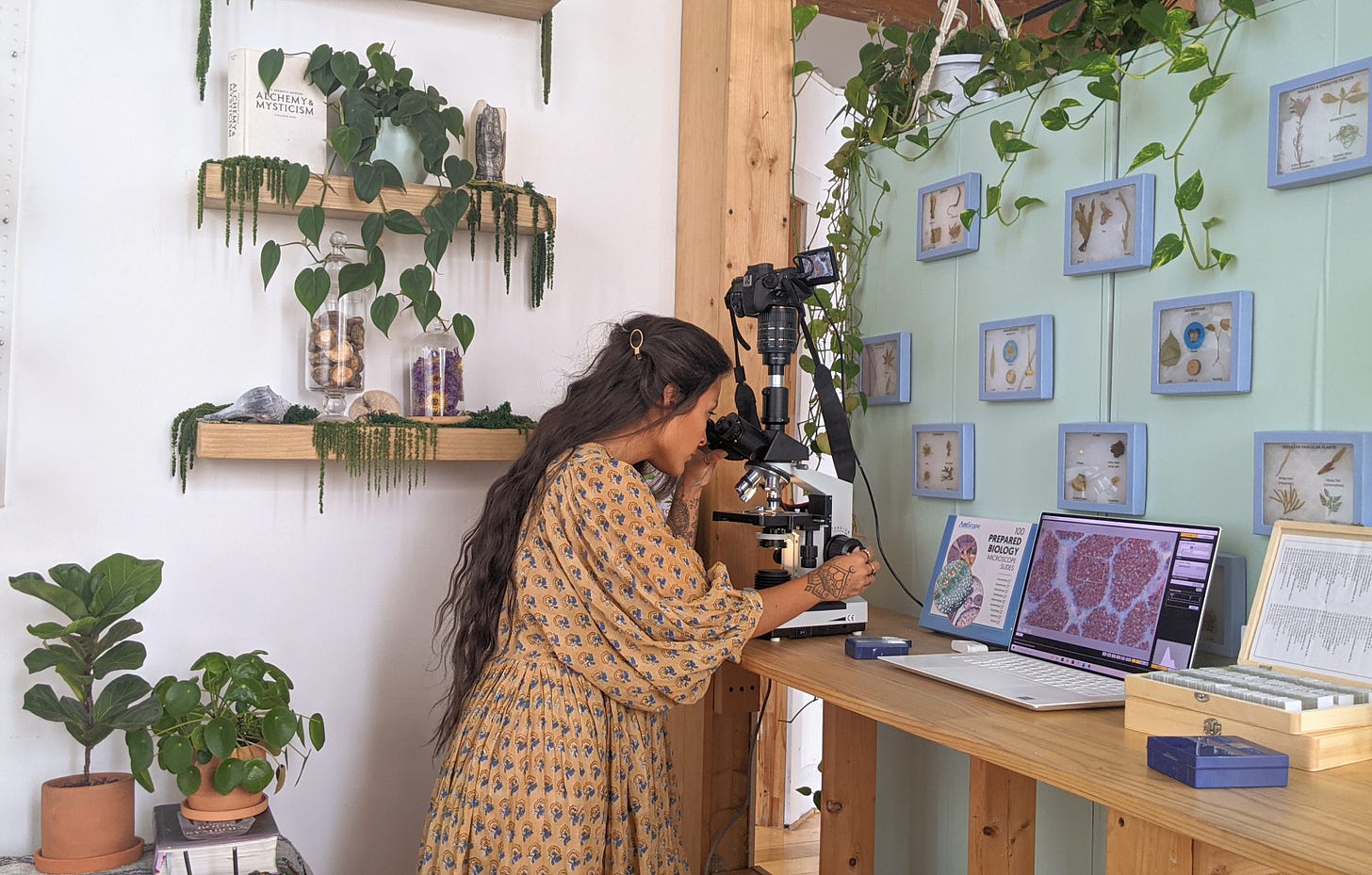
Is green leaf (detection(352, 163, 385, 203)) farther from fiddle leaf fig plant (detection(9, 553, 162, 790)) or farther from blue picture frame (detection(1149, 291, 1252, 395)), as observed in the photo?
blue picture frame (detection(1149, 291, 1252, 395))

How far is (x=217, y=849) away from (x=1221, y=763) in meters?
1.65

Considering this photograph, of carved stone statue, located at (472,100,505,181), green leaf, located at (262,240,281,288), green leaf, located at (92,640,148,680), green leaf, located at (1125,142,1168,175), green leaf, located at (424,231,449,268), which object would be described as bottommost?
green leaf, located at (92,640,148,680)

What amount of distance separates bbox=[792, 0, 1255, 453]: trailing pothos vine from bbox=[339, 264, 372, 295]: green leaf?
0.89 metres

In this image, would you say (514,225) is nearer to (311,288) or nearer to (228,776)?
(311,288)

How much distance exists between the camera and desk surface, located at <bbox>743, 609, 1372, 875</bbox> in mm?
1007

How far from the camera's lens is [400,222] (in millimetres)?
2230

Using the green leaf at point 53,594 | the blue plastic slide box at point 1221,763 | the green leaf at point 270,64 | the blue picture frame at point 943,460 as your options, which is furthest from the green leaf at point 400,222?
the blue plastic slide box at point 1221,763

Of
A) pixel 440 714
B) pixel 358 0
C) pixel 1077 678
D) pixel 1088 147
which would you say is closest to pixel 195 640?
pixel 440 714

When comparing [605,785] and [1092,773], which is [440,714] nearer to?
[605,785]

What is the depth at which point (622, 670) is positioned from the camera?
1.83 metres

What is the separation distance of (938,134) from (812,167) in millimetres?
1439

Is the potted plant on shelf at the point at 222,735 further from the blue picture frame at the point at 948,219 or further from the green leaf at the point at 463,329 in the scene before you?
the blue picture frame at the point at 948,219

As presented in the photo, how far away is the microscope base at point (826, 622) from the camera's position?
79.4 inches

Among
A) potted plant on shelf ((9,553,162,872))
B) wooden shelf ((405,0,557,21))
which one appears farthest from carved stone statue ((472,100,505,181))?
potted plant on shelf ((9,553,162,872))
